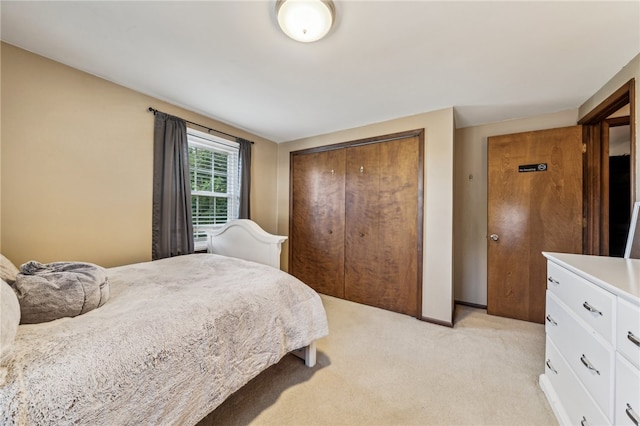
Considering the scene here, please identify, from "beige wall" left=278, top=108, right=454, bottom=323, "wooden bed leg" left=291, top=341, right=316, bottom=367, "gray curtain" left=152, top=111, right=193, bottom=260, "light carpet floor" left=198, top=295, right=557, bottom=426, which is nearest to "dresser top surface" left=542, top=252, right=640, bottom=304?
"light carpet floor" left=198, top=295, right=557, bottom=426

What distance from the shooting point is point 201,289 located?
1.42 meters

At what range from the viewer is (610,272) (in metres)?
1.15

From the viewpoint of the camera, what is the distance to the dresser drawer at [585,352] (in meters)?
0.98

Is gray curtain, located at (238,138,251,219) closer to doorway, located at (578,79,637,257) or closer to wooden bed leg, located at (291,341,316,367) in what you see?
wooden bed leg, located at (291,341,316,367)

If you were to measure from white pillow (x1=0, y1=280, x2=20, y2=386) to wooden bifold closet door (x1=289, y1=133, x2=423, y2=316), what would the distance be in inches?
108

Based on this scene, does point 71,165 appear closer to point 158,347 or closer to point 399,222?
point 158,347

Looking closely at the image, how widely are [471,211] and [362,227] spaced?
1.44 m

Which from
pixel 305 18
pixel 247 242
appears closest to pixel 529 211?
pixel 305 18

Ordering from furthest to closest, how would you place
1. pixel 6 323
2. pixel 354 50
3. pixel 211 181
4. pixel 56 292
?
pixel 211 181 → pixel 354 50 → pixel 56 292 → pixel 6 323

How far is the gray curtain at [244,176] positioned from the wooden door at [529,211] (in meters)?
3.05

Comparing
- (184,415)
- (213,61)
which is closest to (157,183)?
(213,61)

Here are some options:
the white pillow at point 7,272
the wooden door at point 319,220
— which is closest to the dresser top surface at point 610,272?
the wooden door at point 319,220

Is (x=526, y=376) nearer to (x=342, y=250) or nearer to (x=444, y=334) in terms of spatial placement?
(x=444, y=334)

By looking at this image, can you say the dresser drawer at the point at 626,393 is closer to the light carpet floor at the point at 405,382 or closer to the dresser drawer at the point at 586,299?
the dresser drawer at the point at 586,299
